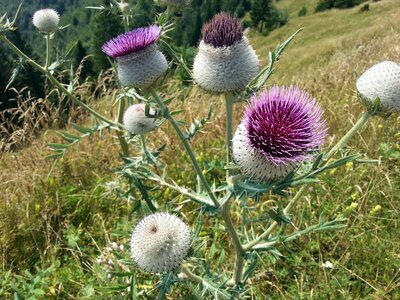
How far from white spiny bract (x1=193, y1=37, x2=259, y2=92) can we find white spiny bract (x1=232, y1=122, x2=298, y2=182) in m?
0.55

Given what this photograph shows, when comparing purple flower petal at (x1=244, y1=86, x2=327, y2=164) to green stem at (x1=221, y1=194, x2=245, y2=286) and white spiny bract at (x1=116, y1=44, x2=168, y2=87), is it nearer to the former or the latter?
green stem at (x1=221, y1=194, x2=245, y2=286)

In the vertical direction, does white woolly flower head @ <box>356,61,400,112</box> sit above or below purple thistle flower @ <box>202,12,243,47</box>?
below

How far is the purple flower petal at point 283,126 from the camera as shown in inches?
103

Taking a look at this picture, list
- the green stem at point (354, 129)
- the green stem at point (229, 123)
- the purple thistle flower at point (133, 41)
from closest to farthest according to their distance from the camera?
the green stem at point (354, 129)
the green stem at point (229, 123)
the purple thistle flower at point (133, 41)

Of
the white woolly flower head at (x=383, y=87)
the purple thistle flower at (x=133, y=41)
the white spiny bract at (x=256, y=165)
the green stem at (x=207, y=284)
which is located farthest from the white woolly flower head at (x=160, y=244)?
the white woolly flower head at (x=383, y=87)

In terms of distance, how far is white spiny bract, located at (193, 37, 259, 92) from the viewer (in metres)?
3.15

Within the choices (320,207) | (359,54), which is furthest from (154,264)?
(359,54)

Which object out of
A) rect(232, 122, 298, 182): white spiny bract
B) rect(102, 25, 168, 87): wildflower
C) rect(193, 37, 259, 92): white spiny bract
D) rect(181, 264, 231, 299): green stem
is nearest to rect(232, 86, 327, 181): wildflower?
rect(232, 122, 298, 182): white spiny bract

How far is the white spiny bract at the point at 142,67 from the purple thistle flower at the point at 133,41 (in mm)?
38

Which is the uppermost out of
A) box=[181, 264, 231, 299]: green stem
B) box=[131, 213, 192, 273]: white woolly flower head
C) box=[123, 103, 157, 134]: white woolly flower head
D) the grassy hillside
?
box=[123, 103, 157, 134]: white woolly flower head

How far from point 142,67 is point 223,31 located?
65 cm

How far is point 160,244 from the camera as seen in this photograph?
3.06 m

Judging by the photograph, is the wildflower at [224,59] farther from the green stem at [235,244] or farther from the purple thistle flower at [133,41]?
the green stem at [235,244]

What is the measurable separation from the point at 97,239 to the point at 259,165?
3.51 meters
